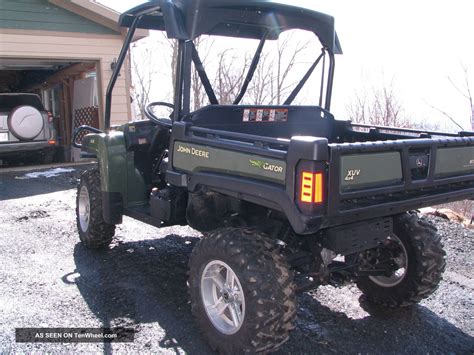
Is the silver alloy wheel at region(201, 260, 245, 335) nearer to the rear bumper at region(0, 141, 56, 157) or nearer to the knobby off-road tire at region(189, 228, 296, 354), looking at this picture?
the knobby off-road tire at region(189, 228, 296, 354)

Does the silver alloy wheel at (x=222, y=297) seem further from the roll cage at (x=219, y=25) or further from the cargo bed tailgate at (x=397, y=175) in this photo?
the roll cage at (x=219, y=25)

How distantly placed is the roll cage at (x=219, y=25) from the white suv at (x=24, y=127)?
24.4ft

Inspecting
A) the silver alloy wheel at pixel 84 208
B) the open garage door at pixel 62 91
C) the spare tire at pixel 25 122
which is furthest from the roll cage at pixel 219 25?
the open garage door at pixel 62 91

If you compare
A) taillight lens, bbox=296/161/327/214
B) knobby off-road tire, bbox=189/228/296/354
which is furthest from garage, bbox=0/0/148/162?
taillight lens, bbox=296/161/327/214

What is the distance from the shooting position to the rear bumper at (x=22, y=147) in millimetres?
11195

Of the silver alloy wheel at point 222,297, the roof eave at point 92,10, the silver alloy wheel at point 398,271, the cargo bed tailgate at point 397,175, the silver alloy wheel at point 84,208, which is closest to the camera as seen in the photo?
the cargo bed tailgate at point 397,175

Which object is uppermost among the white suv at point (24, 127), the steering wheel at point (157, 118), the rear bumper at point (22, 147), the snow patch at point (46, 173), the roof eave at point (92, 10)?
the roof eave at point (92, 10)

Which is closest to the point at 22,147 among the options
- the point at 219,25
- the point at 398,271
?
the point at 219,25

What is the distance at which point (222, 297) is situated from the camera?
126 inches

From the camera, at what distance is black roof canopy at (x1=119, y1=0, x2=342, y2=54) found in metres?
3.63

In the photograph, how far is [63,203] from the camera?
779 cm

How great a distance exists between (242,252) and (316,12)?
237 cm

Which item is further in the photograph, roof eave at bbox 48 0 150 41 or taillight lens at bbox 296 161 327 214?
roof eave at bbox 48 0 150 41

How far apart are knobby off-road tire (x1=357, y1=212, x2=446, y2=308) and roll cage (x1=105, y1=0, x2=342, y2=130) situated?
146 centimetres
